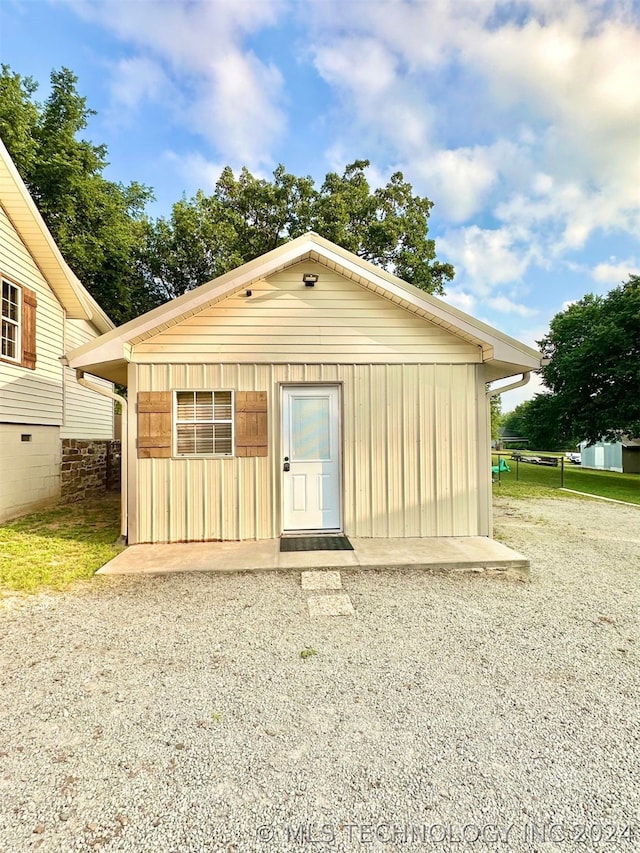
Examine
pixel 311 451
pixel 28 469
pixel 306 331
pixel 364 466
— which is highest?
pixel 306 331

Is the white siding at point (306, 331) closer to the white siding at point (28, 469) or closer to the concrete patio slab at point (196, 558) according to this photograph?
the concrete patio slab at point (196, 558)

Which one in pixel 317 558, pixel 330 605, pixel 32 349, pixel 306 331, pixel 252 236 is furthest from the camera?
pixel 252 236

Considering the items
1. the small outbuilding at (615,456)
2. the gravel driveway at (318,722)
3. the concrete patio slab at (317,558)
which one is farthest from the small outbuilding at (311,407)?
the small outbuilding at (615,456)

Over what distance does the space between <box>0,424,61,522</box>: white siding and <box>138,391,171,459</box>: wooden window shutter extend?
376 centimetres

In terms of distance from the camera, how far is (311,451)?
5641mm

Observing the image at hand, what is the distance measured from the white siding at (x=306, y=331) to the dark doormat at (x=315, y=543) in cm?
250

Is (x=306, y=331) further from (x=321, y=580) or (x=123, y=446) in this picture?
(x=321, y=580)

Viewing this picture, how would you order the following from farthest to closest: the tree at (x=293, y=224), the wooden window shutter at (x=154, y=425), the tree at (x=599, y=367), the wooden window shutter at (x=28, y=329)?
1. the tree at (x=293, y=224)
2. the tree at (x=599, y=367)
3. the wooden window shutter at (x=28, y=329)
4. the wooden window shutter at (x=154, y=425)

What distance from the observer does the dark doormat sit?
5074 millimetres

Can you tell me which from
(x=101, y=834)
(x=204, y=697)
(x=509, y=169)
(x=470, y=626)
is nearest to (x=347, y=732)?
(x=204, y=697)

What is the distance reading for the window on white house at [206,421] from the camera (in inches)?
215

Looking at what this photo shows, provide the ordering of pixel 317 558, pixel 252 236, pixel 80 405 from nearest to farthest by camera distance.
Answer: pixel 317 558 < pixel 80 405 < pixel 252 236

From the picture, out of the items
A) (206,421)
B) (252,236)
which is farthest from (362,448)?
(252,236)

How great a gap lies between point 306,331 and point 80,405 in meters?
7.20
